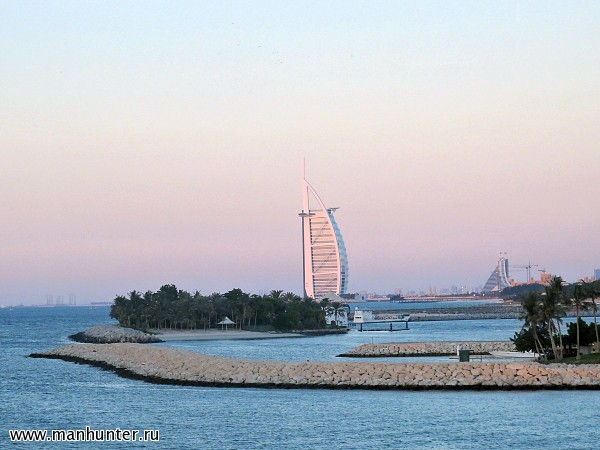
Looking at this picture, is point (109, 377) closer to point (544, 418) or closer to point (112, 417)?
point (112, 417)

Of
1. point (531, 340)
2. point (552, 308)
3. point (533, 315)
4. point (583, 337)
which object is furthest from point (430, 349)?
point (552, 308)

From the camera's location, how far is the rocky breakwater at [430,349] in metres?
91.1

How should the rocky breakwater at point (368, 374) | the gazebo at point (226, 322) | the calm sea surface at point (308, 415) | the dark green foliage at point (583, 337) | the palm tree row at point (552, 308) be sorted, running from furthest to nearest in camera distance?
1. the gazebo at point (226, 322)
2. the dark green foliage at point (583, 337)
3. the palm tree row at point (552, 308)
4. the rocky breakwater at point (368, 374)
5. the calm sea surface at point (308, 415)

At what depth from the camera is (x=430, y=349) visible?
94.4 meters

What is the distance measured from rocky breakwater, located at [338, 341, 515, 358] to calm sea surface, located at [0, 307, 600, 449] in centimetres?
3293

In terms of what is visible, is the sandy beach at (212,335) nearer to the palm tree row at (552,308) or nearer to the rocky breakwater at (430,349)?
the rocky breakwater at (430,349)

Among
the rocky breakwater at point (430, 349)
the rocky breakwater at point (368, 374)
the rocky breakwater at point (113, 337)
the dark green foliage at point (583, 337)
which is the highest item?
the rocky breakwater at point (113, 337)

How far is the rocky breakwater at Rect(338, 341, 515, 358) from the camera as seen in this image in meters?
91.1

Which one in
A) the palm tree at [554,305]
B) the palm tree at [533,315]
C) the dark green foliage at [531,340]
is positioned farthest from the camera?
the dark green foliage at [531,340]

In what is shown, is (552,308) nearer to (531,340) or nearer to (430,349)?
(531,340)

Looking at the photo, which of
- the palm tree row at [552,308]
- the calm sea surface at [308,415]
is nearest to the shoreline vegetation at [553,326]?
the palm tree row at [552,308]

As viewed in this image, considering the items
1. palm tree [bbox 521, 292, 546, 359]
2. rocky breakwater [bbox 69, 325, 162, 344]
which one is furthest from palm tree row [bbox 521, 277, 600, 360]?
rocky breakwater [bbox 69, 325, 162, 344]

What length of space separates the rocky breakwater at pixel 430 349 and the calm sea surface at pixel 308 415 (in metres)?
32.9

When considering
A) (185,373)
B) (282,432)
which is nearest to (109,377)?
(185,373)
